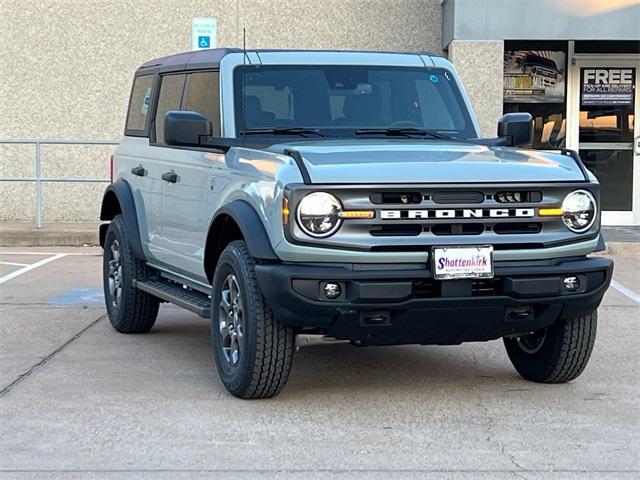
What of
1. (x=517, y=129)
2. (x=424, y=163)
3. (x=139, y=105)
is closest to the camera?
(x=424, y=163)

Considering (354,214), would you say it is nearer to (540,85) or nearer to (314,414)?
(314,414)

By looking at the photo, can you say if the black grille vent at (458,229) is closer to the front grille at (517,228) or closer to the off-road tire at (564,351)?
the front grille at (517,228)

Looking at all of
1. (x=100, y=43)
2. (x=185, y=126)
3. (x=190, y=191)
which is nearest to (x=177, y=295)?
(x=190, y=191)

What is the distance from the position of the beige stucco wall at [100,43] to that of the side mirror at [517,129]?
9.17 meters

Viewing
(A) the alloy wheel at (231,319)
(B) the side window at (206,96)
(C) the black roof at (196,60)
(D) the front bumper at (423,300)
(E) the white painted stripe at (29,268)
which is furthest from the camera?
(E) the white painted stripe at (29,268)

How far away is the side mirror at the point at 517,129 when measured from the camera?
6957mm

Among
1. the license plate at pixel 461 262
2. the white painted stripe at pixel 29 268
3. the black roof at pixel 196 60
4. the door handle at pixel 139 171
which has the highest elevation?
A: the black roof at pixel 196 60

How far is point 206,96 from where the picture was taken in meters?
7.17

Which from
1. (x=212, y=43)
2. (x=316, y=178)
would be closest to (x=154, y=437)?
(x=316, y=178)

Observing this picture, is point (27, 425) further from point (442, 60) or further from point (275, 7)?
point (275, 7)

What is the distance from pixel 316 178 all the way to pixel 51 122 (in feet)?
37.6

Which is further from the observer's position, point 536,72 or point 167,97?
point 536,72

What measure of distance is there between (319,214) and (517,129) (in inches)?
80.2

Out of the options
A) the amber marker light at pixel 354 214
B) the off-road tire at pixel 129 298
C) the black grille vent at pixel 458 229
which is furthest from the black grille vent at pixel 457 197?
the off-road tire at pixel 129 298
